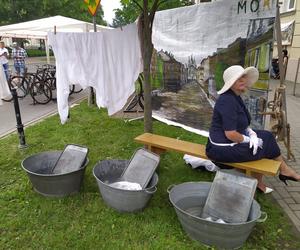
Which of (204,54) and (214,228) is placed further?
(204,54)

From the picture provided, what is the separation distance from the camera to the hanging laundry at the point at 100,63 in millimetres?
4895

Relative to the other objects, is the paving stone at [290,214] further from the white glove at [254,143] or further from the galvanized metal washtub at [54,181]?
the galvanized metal washtub at [54,181]

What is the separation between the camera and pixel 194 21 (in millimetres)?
5789

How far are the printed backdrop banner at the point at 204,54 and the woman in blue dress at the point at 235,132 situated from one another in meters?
1.21

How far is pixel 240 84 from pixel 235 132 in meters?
0.54

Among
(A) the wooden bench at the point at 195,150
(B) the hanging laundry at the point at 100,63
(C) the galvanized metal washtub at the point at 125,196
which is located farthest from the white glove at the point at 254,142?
(B) the hanging laundry at the point at 100,63

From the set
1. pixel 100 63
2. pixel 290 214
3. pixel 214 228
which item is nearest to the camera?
pixel 214 228

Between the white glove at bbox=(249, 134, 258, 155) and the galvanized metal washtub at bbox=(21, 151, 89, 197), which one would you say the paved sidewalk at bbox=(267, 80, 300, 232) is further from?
the galvanized metal washtub at bbox=(21, 151, 89, 197)

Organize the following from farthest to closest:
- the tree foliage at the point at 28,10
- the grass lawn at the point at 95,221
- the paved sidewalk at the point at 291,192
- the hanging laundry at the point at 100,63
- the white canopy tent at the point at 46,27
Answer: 1. the tree foliage at the point at 28,10
2. the white canopy tent at the point at 46,27
3. the hanging laundry at the point at 100,63
4. the paved sidewalk at the point at 291,192
5. the grass lawn at the point at 95,221

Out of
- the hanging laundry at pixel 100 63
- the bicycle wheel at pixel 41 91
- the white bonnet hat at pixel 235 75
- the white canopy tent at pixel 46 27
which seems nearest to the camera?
the white bonnet hat at pixel 235 75

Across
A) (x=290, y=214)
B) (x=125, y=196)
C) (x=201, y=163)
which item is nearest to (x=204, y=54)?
(x=201, y=163)

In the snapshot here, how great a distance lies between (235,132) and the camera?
3428mm

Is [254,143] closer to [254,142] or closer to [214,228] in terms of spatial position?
[254,142]

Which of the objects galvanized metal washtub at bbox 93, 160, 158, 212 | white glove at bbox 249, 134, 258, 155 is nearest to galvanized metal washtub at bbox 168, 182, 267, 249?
galvanized metal washtub at bbox 93, 160, 158, 212
